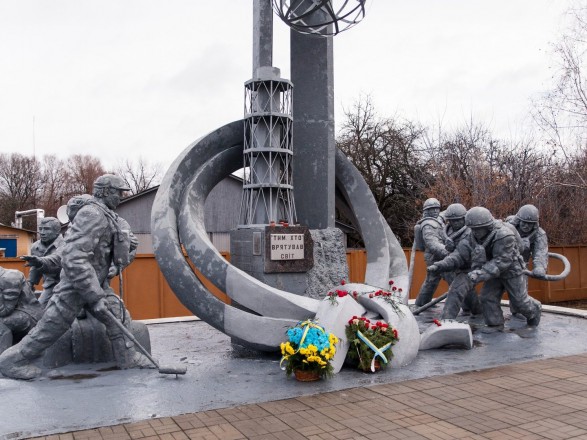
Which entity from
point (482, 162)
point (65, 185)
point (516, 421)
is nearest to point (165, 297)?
point (516, 421)

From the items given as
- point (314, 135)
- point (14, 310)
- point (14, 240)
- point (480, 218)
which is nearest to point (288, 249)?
point (314, 135)

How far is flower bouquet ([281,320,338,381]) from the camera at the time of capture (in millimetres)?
6625

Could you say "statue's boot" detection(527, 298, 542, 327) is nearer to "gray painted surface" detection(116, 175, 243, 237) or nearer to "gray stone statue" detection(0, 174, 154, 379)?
"gray stone statue" detection(0, 174, 154, 379)

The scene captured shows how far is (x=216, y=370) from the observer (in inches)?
291

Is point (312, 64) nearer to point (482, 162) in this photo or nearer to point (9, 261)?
point (9, 261)

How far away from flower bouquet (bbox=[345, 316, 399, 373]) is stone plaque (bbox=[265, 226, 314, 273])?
1757 millimetres

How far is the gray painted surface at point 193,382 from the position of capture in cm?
549

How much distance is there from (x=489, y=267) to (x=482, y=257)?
0.24m

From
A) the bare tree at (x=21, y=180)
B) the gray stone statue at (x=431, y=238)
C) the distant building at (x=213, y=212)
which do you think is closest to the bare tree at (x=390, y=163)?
the distant building at (x=213, y=212)

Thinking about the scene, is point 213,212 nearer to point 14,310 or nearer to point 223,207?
point 223,207

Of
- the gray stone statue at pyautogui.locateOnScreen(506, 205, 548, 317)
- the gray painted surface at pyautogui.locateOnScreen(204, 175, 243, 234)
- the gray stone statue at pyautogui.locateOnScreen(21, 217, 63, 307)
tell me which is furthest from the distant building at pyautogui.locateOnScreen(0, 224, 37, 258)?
the gray stone statue at pyautogui.locateOnScreen(506, 205, 548, 317)

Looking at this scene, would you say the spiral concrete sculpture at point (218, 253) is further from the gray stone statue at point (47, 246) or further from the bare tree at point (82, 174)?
the bare tree at point (82, 174)

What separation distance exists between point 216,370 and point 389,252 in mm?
4122

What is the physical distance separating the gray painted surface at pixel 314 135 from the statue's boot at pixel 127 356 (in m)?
3.75
